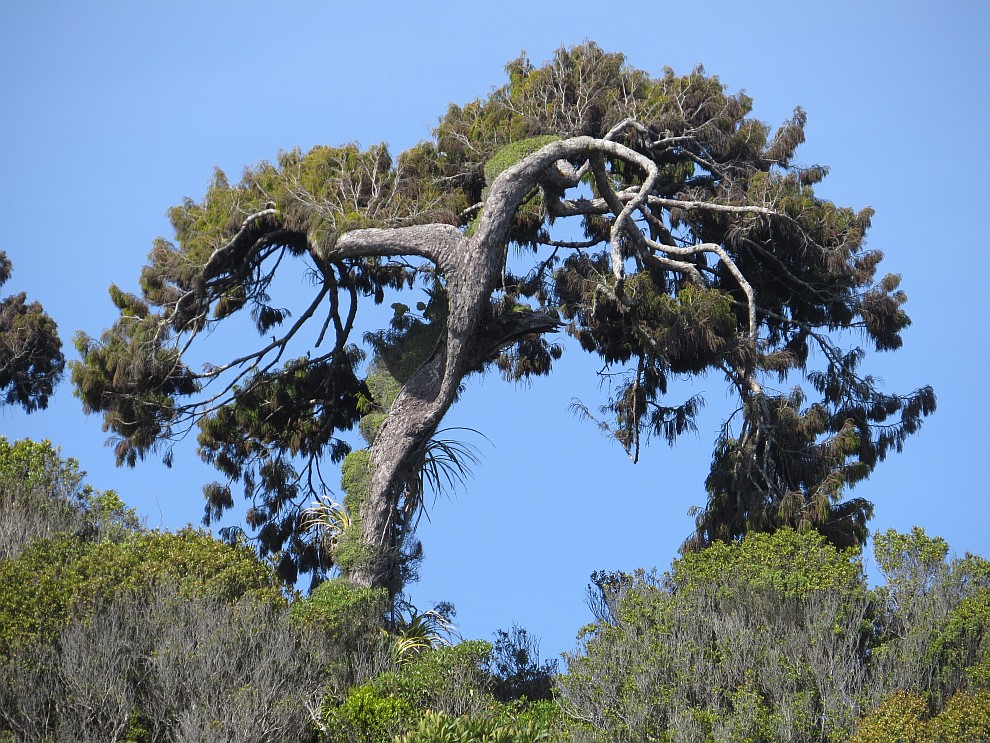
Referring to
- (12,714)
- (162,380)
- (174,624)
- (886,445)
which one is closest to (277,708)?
(174,624)

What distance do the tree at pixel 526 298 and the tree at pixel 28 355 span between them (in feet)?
28.3

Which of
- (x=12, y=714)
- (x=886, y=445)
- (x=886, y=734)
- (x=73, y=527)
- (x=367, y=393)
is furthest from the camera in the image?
(x=367, y=393)

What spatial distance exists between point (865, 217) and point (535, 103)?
19.6ft

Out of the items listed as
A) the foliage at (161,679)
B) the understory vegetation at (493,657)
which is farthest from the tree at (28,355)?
the foliage at (161,679)

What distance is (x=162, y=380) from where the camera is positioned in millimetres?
20484

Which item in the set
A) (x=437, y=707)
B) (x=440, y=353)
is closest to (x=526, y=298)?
(x=440, y=353)

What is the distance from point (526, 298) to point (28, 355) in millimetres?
13697

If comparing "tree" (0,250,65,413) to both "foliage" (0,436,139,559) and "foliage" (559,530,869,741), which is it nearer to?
"foliage" (0,436,139,559)

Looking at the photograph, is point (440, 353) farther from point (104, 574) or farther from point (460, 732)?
point (460, 732)

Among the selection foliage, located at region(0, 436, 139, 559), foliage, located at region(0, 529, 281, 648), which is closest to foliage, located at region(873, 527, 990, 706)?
foliage, located at region(0, 529, 281, 648)

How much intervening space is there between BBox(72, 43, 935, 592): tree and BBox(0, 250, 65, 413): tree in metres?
8.63

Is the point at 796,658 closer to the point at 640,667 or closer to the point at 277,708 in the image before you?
the point at 640,667

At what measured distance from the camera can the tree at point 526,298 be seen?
18828 mm

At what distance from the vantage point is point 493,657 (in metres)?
→ 16.5
